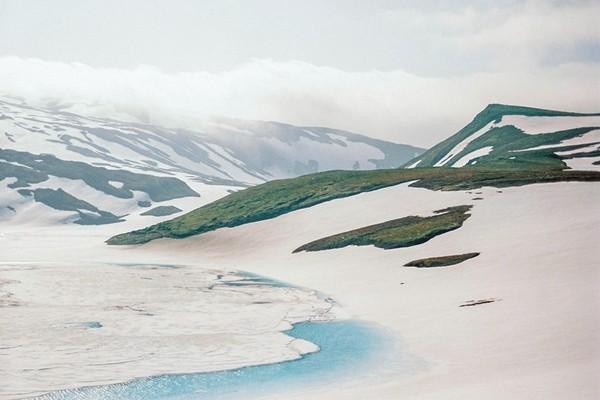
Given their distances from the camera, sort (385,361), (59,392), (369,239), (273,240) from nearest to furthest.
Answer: (59,392) → (385,361) → (369,239) → (273,240)

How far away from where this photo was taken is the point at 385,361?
2373 centimetres

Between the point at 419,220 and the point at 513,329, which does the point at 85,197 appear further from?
the point at 513,329

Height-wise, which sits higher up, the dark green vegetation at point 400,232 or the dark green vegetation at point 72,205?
the dark green vegetation at point 72,205

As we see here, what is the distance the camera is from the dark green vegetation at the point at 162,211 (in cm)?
17010

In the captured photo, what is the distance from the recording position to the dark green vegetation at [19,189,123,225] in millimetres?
166375

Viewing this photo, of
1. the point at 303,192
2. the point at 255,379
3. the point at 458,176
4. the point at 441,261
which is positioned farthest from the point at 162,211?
the point at 255,379

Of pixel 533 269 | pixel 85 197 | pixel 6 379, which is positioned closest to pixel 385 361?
pixel 6 379

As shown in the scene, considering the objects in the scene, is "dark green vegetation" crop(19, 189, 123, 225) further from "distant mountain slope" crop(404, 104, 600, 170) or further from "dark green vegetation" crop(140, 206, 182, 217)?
"distant mountain slope" crop(404, 104, 600, 170)

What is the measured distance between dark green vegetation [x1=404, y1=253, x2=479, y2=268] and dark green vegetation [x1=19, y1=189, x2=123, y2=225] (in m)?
130

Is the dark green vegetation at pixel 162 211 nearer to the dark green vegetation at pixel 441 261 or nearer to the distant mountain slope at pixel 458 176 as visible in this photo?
the distant mountain slope at pixel 458 176

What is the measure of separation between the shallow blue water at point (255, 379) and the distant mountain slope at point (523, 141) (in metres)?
83.2

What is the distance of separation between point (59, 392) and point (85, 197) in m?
177

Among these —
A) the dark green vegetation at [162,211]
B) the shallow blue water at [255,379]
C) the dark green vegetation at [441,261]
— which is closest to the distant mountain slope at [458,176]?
the dark green vegetation at [441,261]

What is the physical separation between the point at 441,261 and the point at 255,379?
26129 millimetres
